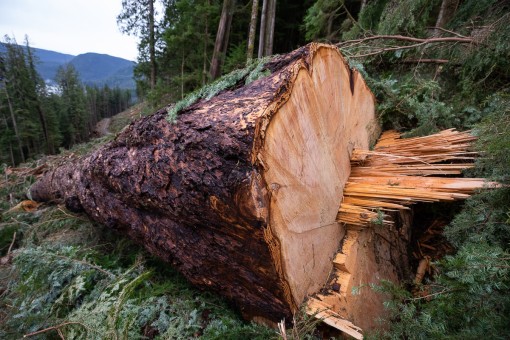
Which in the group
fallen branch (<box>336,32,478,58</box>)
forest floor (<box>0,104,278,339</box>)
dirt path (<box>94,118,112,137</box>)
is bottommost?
dirt path (<box>94,118,112,137</box>)

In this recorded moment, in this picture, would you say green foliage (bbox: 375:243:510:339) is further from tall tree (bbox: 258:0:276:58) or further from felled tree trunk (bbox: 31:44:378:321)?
tall tree (bbox: 258:0:276:58)

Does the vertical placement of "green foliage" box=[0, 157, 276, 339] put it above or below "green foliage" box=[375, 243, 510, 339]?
below

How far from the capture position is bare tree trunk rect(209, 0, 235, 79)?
833 centimetres

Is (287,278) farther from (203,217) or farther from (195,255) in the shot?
(195,255)

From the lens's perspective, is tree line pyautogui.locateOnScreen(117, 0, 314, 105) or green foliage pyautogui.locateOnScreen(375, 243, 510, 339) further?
tree line pyautogui.locateOnScreen(117, 0, 314, 105)

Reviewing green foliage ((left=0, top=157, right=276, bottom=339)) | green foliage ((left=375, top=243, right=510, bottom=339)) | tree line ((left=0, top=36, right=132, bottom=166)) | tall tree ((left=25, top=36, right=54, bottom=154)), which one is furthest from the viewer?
tall tree ((left=25, top=36, right=54, bottom=154))

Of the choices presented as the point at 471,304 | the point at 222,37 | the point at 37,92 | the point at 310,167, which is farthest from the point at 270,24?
the point at 37,92

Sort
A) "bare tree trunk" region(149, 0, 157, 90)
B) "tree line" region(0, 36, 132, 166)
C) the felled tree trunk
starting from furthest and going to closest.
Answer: "tree line" region(0, 36, 132, 166)
"bare tree trunk" region(149, 0, 157, 90)
the felled tree trunk

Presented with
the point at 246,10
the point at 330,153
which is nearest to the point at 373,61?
the point at 330,153

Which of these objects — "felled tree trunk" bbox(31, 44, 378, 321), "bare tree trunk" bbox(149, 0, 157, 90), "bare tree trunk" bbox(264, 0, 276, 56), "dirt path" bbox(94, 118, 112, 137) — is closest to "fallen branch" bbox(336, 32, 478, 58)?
"felled tree trunk" bbox(31, 44, 378, 321)

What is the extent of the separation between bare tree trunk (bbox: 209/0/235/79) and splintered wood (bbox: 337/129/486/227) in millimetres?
7695

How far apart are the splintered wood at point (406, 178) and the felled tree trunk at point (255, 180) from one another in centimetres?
14

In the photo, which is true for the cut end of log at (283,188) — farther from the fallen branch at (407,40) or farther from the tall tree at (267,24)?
the tall tree at (267,24)

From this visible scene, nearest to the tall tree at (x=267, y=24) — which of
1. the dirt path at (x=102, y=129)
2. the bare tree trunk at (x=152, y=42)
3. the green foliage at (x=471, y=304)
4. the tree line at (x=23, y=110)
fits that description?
the bare tree trunk at (x=152, y=42)
